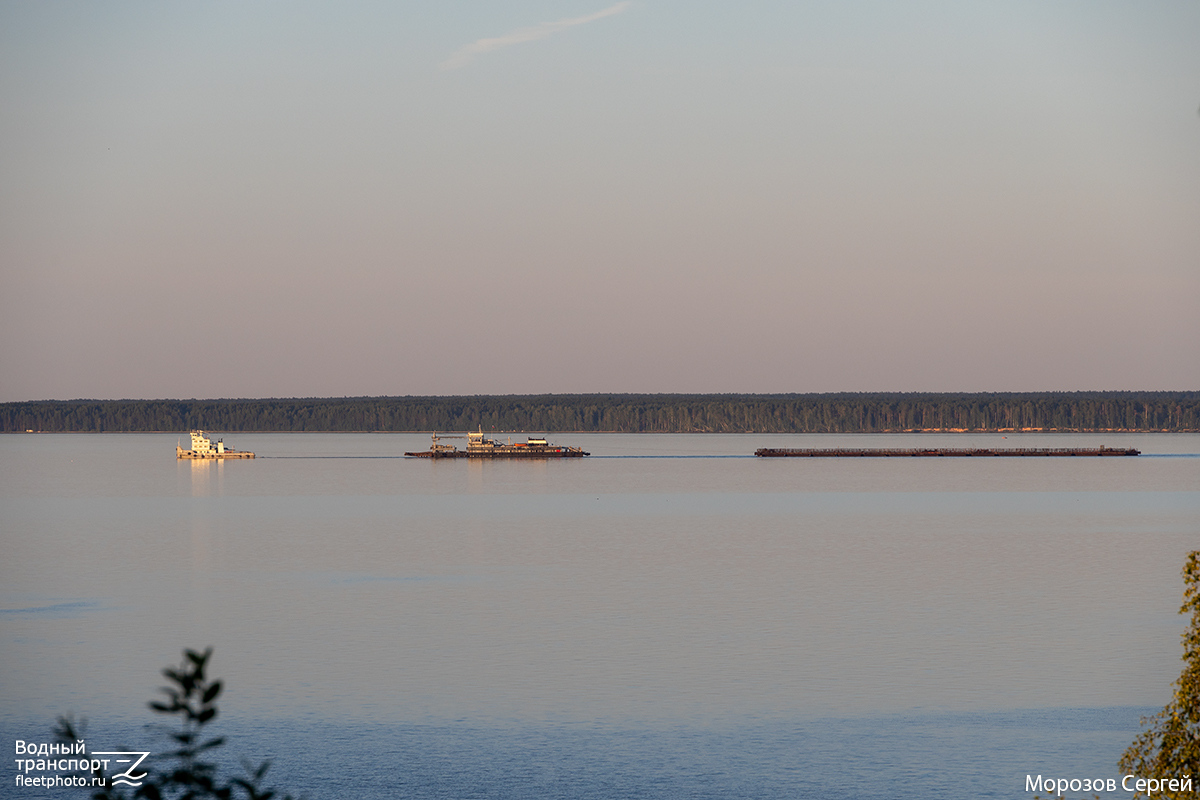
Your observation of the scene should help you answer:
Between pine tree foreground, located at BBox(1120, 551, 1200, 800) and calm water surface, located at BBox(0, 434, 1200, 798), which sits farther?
calm water surface, located at BBox(0, 434, 1200, 798)

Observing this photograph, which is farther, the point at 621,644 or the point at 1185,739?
the point at 621,644

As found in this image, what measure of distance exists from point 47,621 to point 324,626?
408 inches

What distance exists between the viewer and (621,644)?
4372cm

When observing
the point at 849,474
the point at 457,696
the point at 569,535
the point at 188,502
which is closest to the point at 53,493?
the point at 188,502

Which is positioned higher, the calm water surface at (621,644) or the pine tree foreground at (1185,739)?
the pine tree foreground at (1185,739)

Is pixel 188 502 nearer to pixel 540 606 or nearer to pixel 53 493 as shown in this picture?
pixel 53 493

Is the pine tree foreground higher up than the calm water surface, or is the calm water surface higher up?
the pine tree foreground

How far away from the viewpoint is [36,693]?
122 ft

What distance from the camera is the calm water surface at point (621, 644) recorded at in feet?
99.2

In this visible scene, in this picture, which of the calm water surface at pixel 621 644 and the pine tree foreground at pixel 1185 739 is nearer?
the pine tree foreground at pixel 1185 739

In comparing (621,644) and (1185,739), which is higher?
(1185,739)

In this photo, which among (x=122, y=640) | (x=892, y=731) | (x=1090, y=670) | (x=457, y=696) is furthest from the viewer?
(x=122, y=640)

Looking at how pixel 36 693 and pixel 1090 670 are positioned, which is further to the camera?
pixel 1090 670

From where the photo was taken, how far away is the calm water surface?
99.2 ft
